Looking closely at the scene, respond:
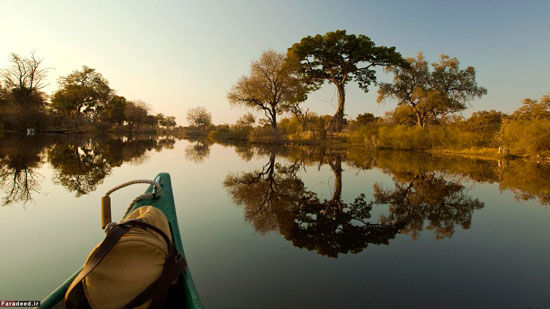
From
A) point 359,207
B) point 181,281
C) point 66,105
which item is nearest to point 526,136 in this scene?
point 359,207

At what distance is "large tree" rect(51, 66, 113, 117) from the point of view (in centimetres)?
4512

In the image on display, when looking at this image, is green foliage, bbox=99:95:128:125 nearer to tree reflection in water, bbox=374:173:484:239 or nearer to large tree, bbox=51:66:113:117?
large tree, bbox=51:66:113:117

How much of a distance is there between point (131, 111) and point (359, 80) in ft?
188

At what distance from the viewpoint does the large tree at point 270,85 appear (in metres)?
27.9

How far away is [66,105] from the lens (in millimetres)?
44812

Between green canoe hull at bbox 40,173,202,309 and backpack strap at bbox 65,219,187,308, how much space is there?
Result: 3.8 inches

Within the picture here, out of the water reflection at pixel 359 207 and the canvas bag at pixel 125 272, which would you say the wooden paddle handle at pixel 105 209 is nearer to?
the canvas bag at pixel 125 272

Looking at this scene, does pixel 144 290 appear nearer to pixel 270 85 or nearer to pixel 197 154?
pixel 197 154

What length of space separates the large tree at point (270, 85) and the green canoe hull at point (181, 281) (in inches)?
1024

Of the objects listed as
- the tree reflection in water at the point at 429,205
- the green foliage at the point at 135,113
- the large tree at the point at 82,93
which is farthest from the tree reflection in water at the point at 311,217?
the green foliage at the point at 135,113

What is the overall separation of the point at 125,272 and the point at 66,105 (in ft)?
192

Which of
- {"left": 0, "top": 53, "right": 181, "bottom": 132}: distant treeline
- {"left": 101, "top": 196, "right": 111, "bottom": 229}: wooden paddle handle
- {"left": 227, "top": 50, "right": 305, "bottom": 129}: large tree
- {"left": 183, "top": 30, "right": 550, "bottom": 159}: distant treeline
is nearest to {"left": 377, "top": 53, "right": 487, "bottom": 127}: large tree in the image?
{"left": 183, "top": 30, "right": 550, "bottom": 159}: distant treeline

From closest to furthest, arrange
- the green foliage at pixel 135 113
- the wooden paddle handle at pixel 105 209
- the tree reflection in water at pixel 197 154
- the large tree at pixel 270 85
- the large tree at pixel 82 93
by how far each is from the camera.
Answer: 1. the wooden paddle handle at pixel 105 209
2. the tree reflection in water at pixel 197 154
3. the large tree at pixel 270 85
4. the large tree at pixel 82 93
5. the green foliage at pixel 135 113

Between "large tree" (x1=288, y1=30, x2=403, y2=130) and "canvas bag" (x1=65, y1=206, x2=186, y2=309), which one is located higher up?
"large tree" (x1=288, y1=30, x2=403, y2=130)
